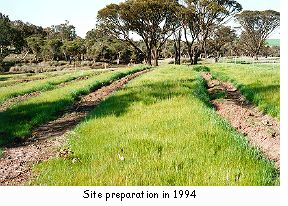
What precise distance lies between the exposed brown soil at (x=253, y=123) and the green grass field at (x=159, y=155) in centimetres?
87

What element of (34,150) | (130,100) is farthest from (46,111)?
(34,150)

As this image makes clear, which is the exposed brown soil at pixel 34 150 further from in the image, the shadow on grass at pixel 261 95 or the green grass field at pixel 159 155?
the shadow on grass at pixel 261 95

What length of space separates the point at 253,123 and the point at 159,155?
5.18 metres

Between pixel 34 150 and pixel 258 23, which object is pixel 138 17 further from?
pixel 34 150

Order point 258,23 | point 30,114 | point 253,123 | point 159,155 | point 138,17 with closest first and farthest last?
point 159,155 → point 253,123 → point 30,114 → point 138,17 → point 258,23

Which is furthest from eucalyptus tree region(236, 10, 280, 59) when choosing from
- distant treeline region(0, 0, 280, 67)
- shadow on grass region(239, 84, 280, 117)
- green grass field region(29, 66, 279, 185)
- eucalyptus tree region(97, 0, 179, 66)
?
green grass field region(29, 66, 279, 185)

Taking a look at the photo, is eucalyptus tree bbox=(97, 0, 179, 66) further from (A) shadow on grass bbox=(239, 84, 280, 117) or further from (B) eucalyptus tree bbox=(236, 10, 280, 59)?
(A) shadow on grass bbox=(239, 84, 280, 117)

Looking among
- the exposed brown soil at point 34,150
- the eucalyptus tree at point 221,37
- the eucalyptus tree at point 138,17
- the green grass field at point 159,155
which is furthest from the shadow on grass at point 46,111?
the eucalyptus tree at point 221,37

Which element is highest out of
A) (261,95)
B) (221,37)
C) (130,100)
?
(221,37)

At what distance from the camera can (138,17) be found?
64.1 meters

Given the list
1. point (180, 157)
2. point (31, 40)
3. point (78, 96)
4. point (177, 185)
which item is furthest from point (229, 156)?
point (31, 40)

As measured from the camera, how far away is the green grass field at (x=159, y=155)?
6543 mm
